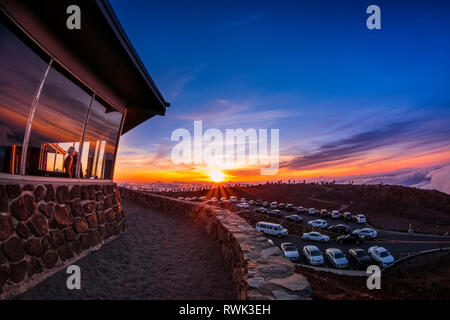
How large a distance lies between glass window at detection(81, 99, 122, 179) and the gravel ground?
2.35 m

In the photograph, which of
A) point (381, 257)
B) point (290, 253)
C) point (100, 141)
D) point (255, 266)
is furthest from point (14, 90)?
point (381, 257)

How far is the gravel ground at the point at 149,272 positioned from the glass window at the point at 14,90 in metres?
2.48

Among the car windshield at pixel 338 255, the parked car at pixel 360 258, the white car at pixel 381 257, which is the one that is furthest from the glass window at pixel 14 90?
the white car at pixel 381 257

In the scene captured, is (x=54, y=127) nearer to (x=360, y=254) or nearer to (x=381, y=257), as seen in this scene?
(x=360, y=254)

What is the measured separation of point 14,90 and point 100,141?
10.6ft

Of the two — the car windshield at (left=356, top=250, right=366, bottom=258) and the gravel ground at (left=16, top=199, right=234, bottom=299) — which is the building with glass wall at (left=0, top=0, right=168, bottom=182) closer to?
the gravel ground at (left=16, top=199, right=234, bottom=299)

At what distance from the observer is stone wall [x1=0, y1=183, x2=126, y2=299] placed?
3545 mm

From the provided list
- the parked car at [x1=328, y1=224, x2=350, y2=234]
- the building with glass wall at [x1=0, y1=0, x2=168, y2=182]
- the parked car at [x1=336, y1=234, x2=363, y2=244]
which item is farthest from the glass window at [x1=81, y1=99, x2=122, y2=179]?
the parked car at [x1=328, y1=224, x2=350, y2=234]

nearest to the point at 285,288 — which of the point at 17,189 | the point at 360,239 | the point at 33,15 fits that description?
the point at 17,189

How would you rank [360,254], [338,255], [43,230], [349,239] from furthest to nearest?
[349,239] → [360,254] → [338,255] → [43,230]

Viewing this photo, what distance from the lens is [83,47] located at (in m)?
5.12

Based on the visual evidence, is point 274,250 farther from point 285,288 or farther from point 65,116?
point 65,116

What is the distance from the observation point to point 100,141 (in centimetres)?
726
